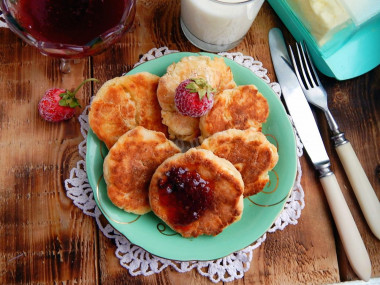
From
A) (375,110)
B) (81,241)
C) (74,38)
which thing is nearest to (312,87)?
(375,110)

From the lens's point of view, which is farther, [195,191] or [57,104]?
[57,104]

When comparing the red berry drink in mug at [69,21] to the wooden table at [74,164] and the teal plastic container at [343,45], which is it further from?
the teal plastic container at [343,45]

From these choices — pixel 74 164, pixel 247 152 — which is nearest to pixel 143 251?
pixel 74 164

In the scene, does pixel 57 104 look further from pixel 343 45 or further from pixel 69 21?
pixel 343 45

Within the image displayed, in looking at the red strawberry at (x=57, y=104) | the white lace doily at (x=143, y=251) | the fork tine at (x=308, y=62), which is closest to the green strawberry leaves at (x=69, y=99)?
the red strawberry at (x=57, y=104)

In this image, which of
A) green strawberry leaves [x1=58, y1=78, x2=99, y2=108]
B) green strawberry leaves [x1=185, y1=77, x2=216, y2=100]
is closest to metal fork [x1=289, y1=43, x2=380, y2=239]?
green strawberry leaves [x1=185, y1=77, x2=216, y2=100]

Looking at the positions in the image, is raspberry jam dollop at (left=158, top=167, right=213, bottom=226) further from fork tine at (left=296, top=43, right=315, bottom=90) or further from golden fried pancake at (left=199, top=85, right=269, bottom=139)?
fork tine at (left=296, top=43, right=315, bottom=90)

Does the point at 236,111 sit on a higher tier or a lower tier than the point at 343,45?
lower
